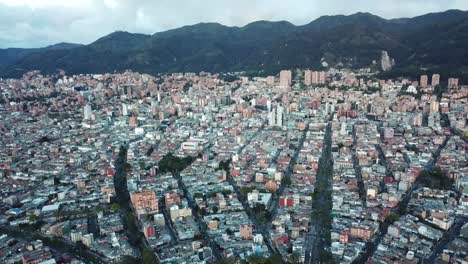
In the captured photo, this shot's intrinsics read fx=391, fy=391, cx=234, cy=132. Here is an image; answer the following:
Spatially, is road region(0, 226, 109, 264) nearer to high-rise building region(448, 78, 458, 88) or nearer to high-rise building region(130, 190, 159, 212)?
high-rise building region(130, 190, 159, 212)

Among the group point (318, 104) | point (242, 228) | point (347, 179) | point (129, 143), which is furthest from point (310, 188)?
point (318, 104)

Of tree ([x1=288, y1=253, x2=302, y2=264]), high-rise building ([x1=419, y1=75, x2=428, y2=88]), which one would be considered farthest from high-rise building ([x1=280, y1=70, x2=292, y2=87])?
tree ([x1=288, y1=253, x2=302, y2=264])

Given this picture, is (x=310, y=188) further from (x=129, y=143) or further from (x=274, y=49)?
(x=274, y=49)

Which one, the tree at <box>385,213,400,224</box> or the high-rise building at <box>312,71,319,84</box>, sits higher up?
the high-rise building at <box>312,71,319,84</box>

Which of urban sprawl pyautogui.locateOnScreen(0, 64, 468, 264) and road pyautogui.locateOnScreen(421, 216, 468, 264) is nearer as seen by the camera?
road pyautogui.locateOnScreen(421, 216, 468, 264)

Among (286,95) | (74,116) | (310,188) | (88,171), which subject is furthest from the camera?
(286,95)

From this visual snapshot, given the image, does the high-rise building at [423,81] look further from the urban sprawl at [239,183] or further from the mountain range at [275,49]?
the mountain range at [275,49]
